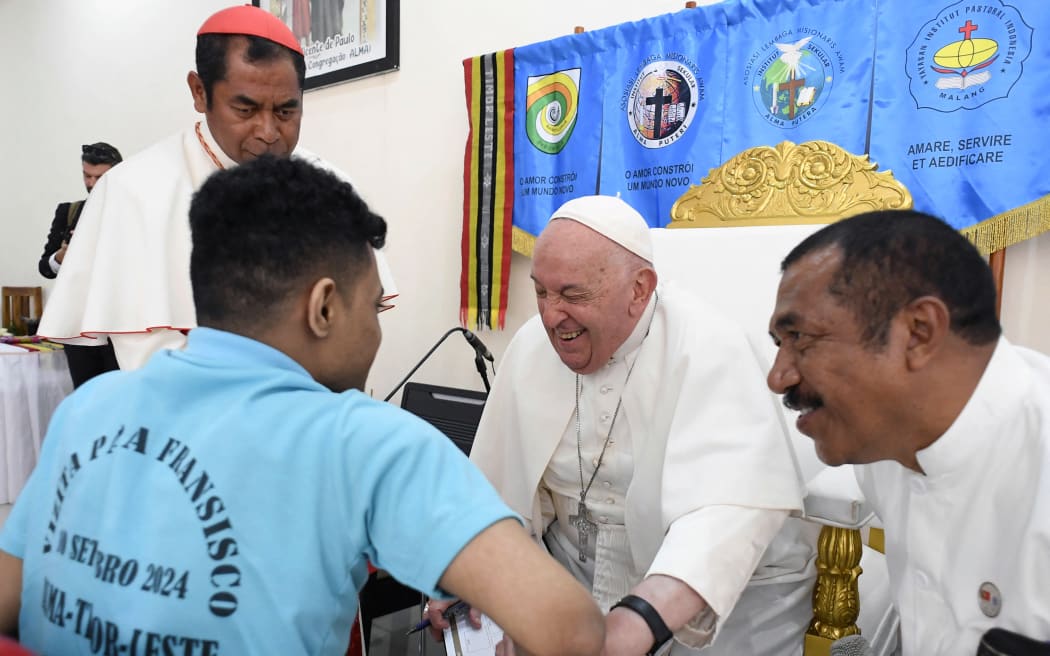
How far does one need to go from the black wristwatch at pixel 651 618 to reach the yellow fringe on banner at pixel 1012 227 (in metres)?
1.74

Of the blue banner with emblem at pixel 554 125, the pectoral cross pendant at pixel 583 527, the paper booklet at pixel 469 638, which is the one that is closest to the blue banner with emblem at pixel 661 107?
the blue banner with emblem at pixel 554 125

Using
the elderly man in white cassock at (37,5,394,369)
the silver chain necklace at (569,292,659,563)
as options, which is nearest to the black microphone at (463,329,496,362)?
the silver chain necklace at (569,292,659,563)

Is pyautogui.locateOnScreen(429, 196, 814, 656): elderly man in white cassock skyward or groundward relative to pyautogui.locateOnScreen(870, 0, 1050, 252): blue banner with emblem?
groundward

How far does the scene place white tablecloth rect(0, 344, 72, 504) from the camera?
4176mm

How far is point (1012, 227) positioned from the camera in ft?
7.80

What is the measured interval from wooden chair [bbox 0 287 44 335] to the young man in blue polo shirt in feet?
24.5

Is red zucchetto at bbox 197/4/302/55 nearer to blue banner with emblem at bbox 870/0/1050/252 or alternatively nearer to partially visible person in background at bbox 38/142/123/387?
blue banner with emblem at bbox 870/0/1050/252

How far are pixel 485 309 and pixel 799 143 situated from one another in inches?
73.2

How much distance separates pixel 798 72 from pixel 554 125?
1.22 m

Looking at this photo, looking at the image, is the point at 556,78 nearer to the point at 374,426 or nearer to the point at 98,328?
the point at 98,328

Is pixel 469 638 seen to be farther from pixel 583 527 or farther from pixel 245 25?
pixel 245 25

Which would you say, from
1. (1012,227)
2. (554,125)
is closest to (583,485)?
(1012,227)

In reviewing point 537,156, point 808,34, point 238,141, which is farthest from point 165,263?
point 808,34

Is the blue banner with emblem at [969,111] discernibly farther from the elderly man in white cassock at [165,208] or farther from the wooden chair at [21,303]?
the wooden chair at [21,303]
